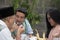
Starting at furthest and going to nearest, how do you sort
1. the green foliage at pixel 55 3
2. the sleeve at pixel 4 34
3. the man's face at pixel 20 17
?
the green foliage at pixel 55 3, the man's face at pixel 20 17, the sleeve at pixel 4 34

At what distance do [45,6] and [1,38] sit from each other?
386cm

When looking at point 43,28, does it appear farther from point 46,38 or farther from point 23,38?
point 23,38

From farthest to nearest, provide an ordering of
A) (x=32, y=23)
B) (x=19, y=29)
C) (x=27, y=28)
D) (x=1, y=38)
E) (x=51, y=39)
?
(x=32, y=23) < (x=27, y=28) < (x=51, y=39) < (x=19, y=29) < (x=1, y=38)

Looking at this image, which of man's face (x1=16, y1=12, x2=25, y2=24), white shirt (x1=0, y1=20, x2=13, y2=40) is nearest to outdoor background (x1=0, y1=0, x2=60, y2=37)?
man's face (x1=16, y1=12, x2=25, y2=24)

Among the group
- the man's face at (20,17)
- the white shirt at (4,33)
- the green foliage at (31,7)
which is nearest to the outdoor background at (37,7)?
the green foliage at (31,7)

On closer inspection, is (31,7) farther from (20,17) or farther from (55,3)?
Answer: (20,17)

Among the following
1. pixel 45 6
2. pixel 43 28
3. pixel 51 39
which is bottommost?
pixel 43 28

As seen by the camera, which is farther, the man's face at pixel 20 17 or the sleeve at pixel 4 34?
the man's face at pixel 20 17

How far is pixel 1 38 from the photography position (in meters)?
3.18

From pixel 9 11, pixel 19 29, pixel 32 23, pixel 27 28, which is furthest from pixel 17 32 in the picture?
pixel 32 23

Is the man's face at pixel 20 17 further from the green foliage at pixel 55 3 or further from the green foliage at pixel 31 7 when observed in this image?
the green foliage at pixel 55 3

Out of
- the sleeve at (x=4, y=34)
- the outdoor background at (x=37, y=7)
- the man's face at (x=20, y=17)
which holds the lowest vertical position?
the outdoor background at (x=37, y=7)

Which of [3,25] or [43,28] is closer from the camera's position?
[3,25]

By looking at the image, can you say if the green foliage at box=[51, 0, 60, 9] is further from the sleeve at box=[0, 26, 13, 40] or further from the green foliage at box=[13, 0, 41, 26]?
the sleeve at box=[0, 26, 13, 40]
